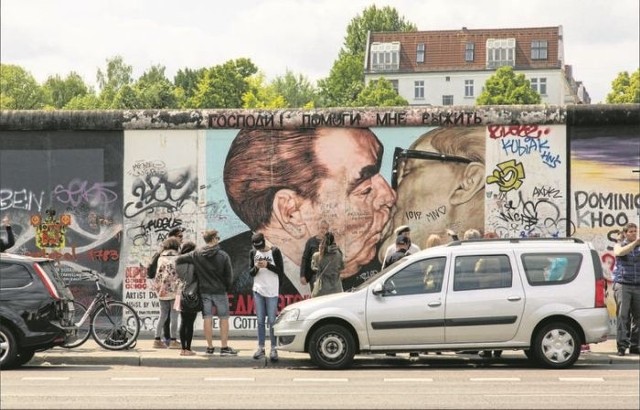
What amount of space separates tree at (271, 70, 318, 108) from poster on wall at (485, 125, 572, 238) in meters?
109

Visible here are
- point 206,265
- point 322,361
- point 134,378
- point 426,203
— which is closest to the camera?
point 134,378

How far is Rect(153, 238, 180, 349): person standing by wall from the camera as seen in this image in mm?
16984

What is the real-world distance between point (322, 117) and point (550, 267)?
529cm

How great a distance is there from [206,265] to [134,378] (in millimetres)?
2641

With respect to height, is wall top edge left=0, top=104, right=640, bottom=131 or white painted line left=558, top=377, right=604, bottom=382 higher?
wall top edge left=0, top=104, right=640, bottom=131

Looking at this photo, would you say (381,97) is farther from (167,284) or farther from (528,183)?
(167,284)

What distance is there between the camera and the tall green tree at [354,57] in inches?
4493

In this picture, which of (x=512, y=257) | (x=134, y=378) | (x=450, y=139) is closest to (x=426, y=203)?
(x=450, y=139)

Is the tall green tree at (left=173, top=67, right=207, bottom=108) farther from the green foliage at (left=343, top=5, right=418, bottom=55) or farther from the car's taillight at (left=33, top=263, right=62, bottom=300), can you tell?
the car's taillight at (left=33, top=263, right=62, bottom=300)

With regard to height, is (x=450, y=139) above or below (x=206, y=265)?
above

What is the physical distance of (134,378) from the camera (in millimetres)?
13922

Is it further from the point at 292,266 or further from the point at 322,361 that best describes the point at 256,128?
the point at 322,361

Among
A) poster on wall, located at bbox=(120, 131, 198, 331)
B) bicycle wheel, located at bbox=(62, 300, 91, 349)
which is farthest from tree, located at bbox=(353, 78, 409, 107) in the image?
bicycle wheel, located at bbox=(62, 300, 91, 349)

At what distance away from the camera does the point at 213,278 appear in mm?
16234
